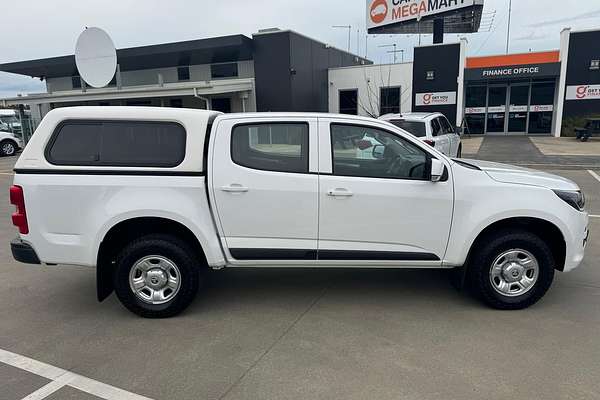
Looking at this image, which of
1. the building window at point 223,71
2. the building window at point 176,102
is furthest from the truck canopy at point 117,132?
the building window at point 176,102

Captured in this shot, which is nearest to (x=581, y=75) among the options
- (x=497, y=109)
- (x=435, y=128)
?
(x=497, y=109)

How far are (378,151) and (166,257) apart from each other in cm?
217

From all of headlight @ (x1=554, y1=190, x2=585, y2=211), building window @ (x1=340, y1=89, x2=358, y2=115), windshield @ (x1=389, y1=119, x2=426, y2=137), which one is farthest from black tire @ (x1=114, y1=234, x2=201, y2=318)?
building window @ (x1=340, y1=89, x2=358, y2=115)

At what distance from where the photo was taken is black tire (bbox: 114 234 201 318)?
13.3ft

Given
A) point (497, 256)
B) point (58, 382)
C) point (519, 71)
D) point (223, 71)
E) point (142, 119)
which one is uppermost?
point (223, 71)

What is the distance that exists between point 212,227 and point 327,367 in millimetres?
1591

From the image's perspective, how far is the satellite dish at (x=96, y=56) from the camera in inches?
613

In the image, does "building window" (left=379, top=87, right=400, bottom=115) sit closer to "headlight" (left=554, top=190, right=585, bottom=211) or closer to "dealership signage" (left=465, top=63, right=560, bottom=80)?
"dealership signage" (left=465, top=63, right=560, bottom=80)

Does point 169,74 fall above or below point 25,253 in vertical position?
above

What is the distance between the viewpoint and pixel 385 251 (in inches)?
161

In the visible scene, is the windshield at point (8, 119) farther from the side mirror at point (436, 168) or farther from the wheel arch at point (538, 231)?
the wheel arch at point (538, 231)

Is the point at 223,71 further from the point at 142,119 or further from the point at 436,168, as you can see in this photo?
the point at 436,168

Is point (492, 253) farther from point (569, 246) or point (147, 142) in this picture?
point (147, 142)

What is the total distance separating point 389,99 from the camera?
27.2 metres
